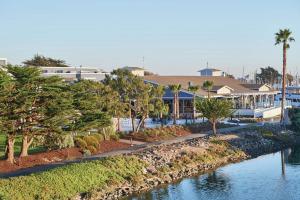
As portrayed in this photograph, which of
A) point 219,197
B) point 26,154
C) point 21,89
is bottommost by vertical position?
point 219,197

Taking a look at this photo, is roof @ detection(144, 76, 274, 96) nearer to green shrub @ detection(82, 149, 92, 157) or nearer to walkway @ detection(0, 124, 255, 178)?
walkway @ detection(0, 124, 255, 178)

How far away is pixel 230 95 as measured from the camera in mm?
85000

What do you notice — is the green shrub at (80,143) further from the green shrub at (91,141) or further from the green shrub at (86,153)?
the green shrub at (86,153)

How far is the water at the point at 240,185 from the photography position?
35.8 meters

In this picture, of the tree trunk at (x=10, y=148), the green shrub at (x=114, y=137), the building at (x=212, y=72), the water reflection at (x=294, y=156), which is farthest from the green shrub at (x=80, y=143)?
the building at (x=212, y=72)

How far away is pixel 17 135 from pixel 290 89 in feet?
336

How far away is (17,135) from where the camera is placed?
36969 millimetres

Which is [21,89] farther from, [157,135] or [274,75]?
[274,75]

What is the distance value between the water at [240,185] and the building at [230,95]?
26888 millimetres

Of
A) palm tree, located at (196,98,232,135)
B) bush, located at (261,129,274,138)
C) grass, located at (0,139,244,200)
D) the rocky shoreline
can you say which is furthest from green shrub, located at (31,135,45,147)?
bush, located at (261,129,274,138)

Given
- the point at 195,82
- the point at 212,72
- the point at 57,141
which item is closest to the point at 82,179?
the point at 57,141

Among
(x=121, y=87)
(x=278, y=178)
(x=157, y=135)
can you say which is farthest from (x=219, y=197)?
(x=121, y=87)

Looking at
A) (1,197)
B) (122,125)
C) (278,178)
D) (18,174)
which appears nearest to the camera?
(1,197)

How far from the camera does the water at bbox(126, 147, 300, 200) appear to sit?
35.8m
